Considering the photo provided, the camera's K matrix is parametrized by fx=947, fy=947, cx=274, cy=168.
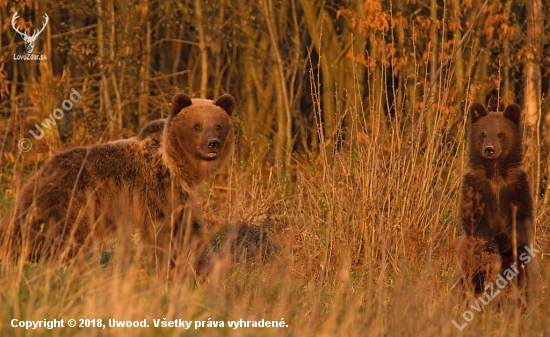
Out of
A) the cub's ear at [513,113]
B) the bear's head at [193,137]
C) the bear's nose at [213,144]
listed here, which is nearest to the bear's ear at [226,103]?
the bear's head at [193,137]

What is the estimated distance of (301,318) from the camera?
5879mm

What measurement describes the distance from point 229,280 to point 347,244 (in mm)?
1506

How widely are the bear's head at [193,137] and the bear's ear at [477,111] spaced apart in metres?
2.12

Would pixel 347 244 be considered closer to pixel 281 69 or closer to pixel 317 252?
pixel 317 252

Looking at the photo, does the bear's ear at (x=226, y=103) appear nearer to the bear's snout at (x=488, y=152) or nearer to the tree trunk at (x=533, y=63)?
the bear's snout at (x=488, y=152)

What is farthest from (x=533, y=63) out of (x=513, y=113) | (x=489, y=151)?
(x=489, y=151)

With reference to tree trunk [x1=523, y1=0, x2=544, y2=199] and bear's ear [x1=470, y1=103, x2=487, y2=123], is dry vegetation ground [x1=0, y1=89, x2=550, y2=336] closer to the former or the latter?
bear's ear [x1=470, y1=103, x2=487, y2=123]

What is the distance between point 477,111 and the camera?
27.0 feet

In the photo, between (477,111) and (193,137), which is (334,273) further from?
(477,111)

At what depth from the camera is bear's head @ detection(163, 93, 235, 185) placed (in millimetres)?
8047

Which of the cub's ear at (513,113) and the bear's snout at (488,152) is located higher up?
the cub's ear at (513,113)

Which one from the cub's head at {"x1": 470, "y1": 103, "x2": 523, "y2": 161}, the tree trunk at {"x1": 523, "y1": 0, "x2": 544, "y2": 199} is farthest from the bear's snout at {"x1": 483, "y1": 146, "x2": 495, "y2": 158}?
the tree trunk at {"x1": 523, "y1": 0, "x2": 544, "y2": 199}

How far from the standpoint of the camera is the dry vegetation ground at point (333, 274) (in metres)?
5.08

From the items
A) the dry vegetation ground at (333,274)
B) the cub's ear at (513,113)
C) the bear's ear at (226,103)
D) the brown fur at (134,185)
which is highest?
the bear's ear at (226,103)
